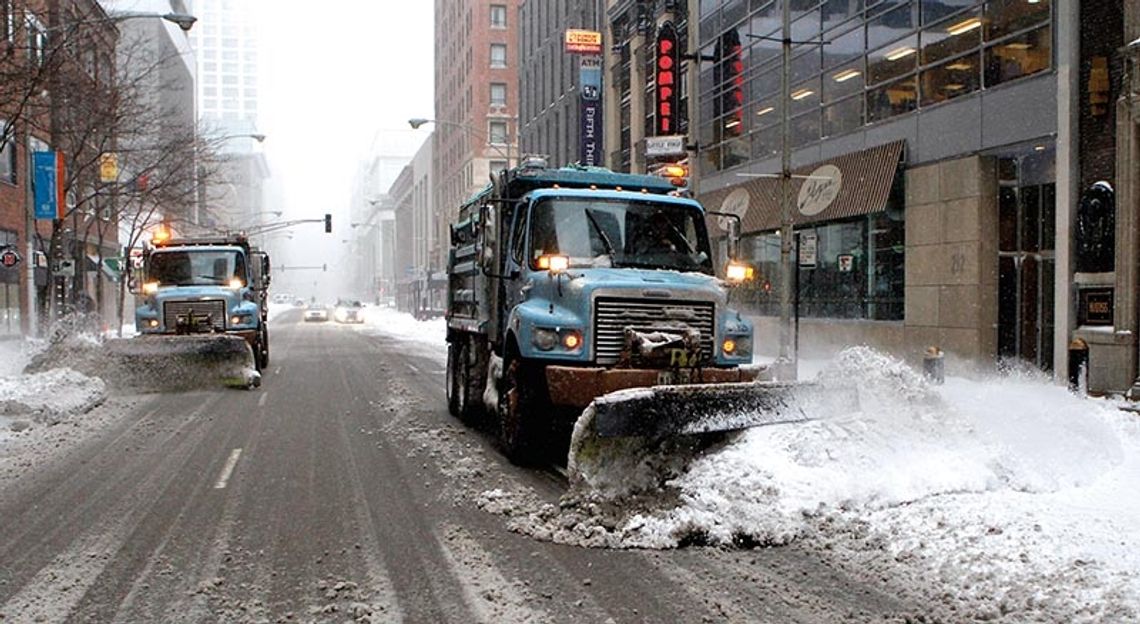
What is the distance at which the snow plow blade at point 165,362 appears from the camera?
17.5 meters

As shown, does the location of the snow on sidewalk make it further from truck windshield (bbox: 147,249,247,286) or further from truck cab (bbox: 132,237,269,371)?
truck windshield (bbox: 147,249,247,286)

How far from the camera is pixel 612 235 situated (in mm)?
10352

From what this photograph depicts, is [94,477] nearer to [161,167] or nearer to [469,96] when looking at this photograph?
[161,167]

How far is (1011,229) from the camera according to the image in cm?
1902

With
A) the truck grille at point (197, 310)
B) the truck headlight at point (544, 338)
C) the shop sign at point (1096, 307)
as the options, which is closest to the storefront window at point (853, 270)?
the shop sign at point (1096, 307)

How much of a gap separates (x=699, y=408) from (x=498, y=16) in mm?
76829

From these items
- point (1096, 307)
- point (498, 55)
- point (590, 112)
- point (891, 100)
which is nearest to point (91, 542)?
point (1096, 307)

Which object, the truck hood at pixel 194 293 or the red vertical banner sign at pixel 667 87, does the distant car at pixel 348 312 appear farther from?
the truck hood at pixel 194 293

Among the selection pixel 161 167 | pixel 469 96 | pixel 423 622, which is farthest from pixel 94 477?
pixel 469 96

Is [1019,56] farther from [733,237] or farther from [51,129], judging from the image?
[51,129]

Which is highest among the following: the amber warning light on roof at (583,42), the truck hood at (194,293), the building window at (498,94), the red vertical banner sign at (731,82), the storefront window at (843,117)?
the building window at (498,94)

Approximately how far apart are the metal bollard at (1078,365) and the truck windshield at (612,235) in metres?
8.30

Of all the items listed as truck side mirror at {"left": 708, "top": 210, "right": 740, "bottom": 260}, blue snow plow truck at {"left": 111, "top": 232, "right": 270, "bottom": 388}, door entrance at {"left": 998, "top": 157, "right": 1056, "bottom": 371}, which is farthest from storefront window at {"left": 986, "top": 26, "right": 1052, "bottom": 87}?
blue snow plow truck at {"left": 111, "top": 232, "right": 270, "bottom": 388}

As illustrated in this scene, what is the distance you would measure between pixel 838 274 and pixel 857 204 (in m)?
2.99
